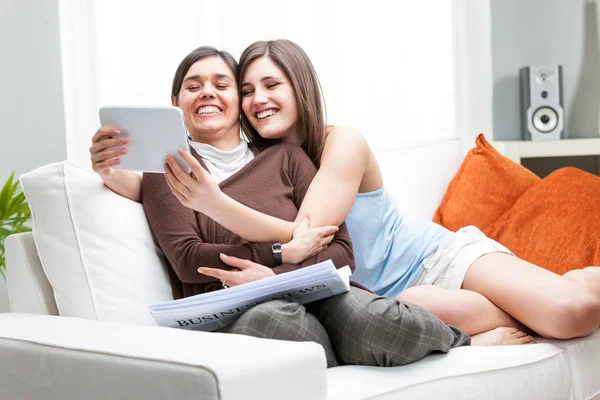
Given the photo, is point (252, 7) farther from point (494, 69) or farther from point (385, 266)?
point (385, 266)

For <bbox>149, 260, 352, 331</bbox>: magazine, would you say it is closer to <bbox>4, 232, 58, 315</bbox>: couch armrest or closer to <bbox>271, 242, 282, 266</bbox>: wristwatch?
<bbox>271, 242, 282, 266</bbox>: wristwatch

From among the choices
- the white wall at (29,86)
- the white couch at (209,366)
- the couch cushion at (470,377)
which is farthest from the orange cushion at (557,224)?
the white wall at (29,86)

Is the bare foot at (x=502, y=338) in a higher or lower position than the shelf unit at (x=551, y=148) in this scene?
lower

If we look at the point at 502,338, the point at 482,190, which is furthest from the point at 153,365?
the point at 482,190

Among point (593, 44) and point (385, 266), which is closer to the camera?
point (385, 266)

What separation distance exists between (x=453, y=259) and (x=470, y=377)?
1.90ft

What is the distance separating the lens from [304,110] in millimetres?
1967

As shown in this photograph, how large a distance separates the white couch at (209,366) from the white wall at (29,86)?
56.2 inches

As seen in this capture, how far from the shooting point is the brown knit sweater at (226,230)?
5.41ft

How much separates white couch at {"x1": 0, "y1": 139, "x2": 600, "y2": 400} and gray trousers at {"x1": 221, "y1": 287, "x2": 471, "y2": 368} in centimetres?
3

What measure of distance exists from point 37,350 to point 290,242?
24.0 inches

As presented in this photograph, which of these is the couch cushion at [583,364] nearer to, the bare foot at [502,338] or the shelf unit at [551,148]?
the bare foot at [502,338]

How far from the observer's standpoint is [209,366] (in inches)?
39.0

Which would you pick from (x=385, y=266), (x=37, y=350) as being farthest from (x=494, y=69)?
(x=37, y=350)
